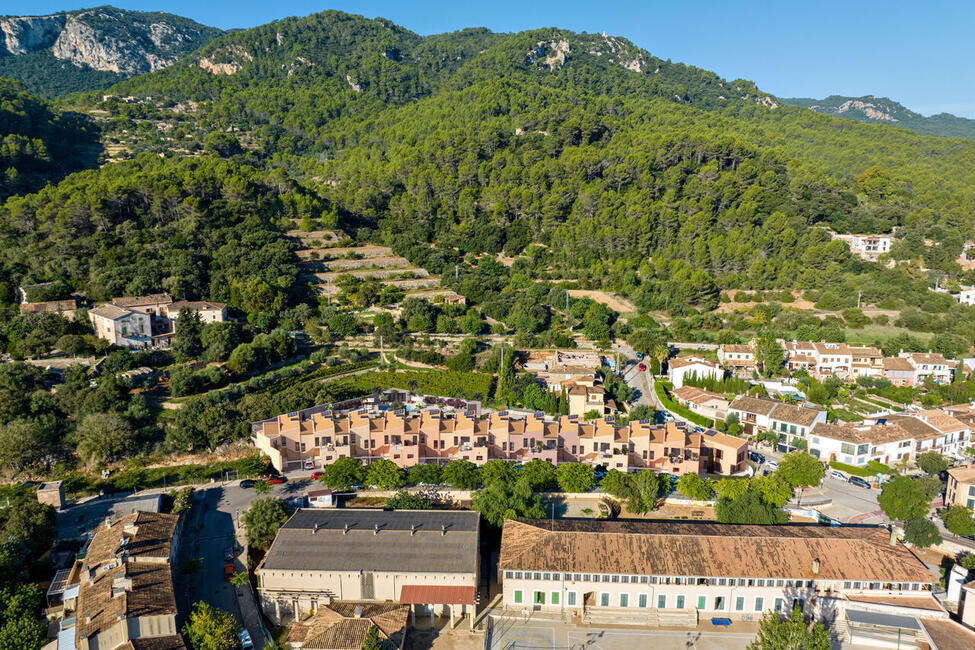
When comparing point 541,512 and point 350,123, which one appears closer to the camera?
point 541,512

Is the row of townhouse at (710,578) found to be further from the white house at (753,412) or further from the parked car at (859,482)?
the white house at (753,412)

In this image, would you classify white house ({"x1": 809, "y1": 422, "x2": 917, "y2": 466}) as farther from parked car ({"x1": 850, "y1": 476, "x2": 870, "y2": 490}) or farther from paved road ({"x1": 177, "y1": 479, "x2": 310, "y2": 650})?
paved road ({"x1": 177, "y1": 479, "x2": 310, "y2": 650})

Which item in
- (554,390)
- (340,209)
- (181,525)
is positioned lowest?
(181,525)

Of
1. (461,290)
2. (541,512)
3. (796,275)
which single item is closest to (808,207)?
(796,275)

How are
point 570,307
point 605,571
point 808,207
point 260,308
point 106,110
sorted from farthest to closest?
point 106,110, point 808,207, point 570,307, point 260,308, point 605,571

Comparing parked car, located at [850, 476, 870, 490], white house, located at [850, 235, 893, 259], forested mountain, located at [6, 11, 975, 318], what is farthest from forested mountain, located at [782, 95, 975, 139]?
parked car, located at [850, 476, 870, 490]

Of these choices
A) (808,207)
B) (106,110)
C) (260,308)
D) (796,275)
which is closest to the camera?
(260,308)

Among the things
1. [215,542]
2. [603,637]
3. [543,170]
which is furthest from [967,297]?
[215,542]

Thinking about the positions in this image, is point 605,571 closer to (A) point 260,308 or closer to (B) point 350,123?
(A) point 260,308
